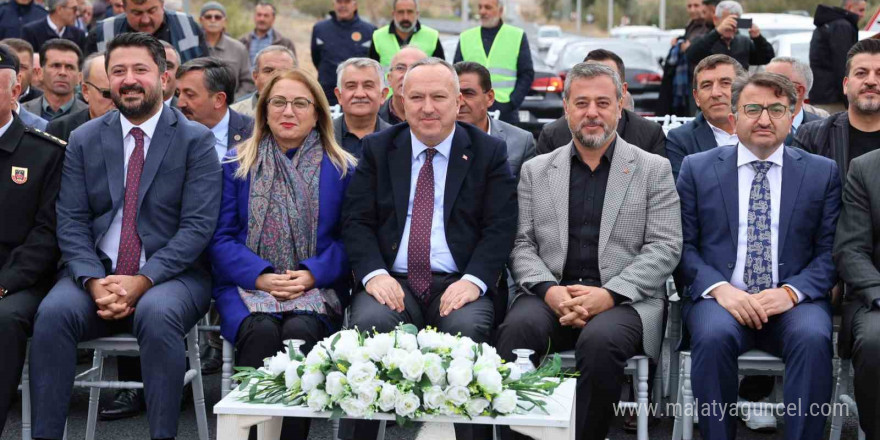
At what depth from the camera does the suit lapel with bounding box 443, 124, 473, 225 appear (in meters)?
5.67

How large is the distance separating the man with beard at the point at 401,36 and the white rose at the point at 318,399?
260 inches

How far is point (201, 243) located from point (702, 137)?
2.94m

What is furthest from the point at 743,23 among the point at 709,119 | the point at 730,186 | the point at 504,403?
the point at 504,403

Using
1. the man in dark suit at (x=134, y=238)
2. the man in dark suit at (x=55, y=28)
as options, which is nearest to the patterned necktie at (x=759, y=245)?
the man in dark suit at (x=134, y=238)

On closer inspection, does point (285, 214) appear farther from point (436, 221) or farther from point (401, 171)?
point (436, 221)

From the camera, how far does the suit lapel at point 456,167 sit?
18.6ft

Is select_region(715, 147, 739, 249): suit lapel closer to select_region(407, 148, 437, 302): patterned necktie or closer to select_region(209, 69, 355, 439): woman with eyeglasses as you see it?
select_region(407, 148, 437, 302): patterned necktie

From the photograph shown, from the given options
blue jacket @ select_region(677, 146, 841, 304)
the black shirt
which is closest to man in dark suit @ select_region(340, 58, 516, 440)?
blue jacket @ select_region(677, 146, 841, 304)

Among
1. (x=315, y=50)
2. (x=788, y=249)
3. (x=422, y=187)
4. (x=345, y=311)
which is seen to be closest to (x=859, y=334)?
(x=788, y=249)

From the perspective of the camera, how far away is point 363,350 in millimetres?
4188

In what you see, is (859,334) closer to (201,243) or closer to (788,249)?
(788,249)

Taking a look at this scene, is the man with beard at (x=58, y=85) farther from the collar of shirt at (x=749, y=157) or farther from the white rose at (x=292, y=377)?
the collar of shirt at (x=749, y=157)

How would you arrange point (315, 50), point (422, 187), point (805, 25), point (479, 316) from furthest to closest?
point (805, 25)
point (315, 50)
point (422, 187)
point (479, 316)

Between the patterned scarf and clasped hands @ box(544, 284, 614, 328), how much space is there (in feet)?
3.62
